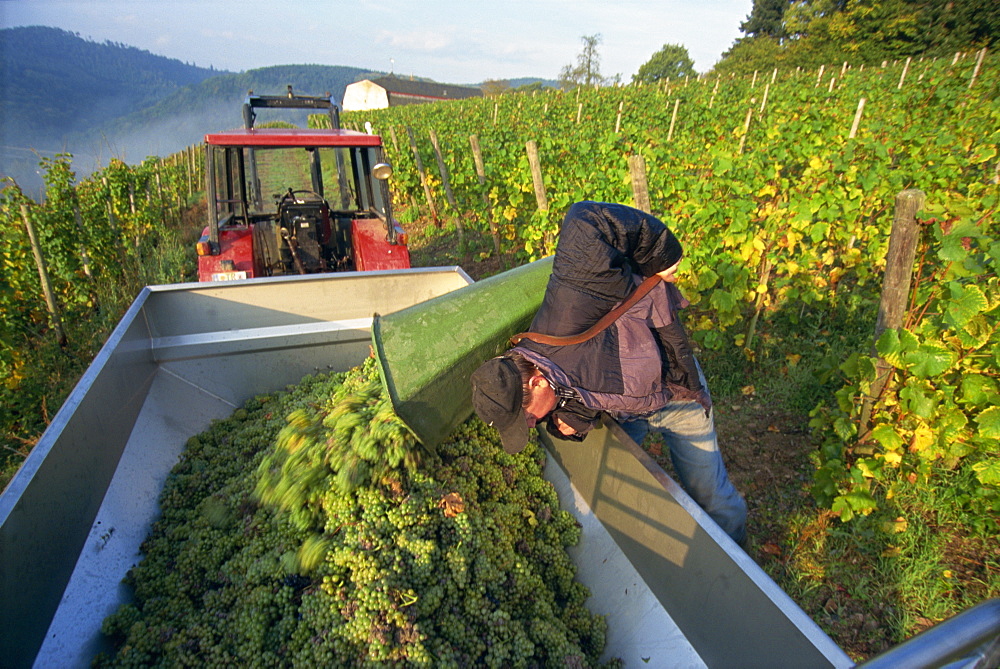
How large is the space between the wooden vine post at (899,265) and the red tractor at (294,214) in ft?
11.4

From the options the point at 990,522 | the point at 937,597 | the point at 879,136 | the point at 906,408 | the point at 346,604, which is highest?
the point at 879,136

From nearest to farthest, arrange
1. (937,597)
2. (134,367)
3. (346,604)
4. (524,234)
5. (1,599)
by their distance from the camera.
Result: (1,599) < (346,604) < (937,597) < (134,367) < (524,234)

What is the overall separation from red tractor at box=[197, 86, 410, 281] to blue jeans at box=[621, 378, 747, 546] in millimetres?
2999

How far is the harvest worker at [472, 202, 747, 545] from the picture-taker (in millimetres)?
1688

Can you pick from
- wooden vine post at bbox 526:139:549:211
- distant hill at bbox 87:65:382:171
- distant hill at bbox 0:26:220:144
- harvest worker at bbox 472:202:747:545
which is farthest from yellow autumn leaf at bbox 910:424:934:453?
distant hill at bbox 0:26:220:144

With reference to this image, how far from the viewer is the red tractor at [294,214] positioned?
409cm

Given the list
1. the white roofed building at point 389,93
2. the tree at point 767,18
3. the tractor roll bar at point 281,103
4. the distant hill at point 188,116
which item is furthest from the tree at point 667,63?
the tractor roll bar at point 281,103

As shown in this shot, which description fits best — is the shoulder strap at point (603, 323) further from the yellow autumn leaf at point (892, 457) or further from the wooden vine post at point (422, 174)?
the wooden vine post at point (422, 174)

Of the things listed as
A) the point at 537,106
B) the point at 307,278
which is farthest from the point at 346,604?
the point at 537,106

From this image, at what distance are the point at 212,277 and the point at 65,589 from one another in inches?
110

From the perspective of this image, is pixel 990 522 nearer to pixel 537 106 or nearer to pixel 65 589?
pixel 65 589

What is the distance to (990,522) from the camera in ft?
8.13

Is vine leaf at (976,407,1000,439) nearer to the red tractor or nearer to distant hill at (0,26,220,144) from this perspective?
the red tractor

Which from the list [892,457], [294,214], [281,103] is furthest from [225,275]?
[892,457]
